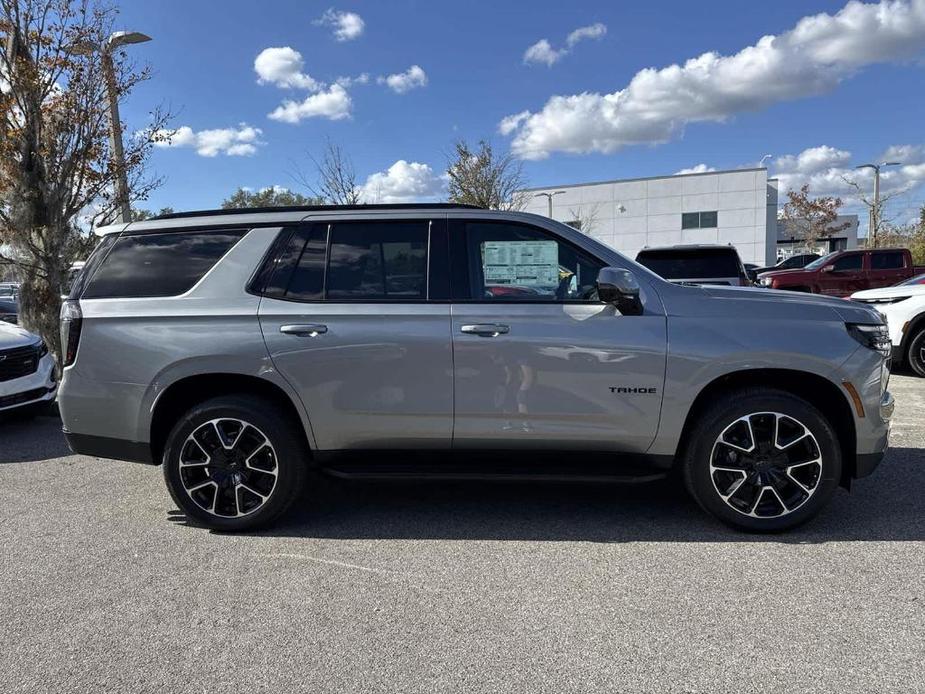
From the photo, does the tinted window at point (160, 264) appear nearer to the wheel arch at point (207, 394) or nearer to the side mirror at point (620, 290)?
the wheel arch at point (207, 394)

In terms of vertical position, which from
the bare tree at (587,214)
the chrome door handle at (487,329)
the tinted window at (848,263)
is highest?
the bare tree at (587,214)

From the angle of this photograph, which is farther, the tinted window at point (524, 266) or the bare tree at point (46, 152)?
the bare tree at point (46, 152)

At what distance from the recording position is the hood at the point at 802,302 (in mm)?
3621

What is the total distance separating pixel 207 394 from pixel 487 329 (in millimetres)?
1833

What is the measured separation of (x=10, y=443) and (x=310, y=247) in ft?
14.9

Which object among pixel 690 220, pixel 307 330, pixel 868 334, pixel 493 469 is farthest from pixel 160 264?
pixel 690 220

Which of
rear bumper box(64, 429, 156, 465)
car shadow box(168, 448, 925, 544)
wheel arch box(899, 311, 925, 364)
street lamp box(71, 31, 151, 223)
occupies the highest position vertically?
street lamp box(71, 31, 151, 223)

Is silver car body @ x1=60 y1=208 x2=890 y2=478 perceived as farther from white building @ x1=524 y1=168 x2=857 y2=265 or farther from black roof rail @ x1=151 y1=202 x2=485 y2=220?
white building @ x1=524 y1=168 x2=857 y2=265

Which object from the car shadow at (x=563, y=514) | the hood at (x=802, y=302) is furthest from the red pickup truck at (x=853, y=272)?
the hood at (x=802, y=302)

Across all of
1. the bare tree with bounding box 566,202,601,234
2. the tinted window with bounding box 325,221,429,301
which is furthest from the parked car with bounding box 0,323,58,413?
the bare tree with bounding box 566,202,601,234

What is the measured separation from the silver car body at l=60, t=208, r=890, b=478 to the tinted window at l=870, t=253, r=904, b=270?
15.1 meters

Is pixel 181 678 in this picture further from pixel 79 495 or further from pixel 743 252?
pixel 743 252

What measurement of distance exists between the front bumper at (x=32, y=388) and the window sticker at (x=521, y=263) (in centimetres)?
557

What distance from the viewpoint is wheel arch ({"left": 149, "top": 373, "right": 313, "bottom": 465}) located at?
3875 mm
